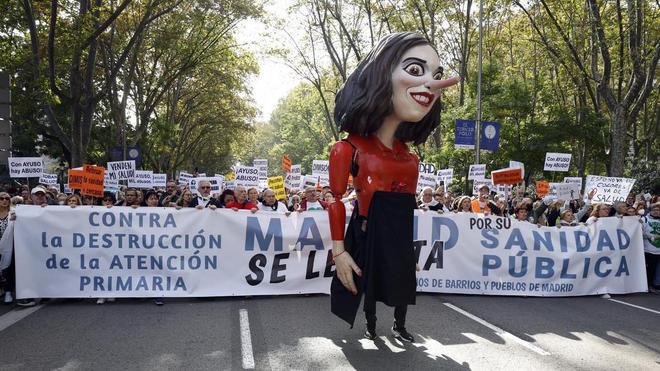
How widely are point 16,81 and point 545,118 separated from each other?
23107 millimetres

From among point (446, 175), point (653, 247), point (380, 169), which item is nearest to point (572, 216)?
point (653, 247)

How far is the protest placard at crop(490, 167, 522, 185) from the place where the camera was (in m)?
11.4

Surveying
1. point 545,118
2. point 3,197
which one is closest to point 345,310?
point 3,197

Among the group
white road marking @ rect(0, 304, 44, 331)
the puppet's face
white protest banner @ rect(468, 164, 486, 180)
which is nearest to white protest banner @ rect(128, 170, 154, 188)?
white road marking @ rect(0, 304, 44, 331)

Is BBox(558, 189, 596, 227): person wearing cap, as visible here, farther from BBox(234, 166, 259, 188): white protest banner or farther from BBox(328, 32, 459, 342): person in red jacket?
BBox(234, 166, 259, 188): white protest banner

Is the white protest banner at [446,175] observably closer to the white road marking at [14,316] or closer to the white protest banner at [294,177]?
the white protest banner at [294,177]

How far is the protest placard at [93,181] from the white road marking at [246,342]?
469cm

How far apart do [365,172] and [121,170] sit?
9386 millimetres

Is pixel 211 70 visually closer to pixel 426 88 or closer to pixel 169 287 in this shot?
pixel 169 287

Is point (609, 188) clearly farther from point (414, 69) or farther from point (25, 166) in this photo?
point (25, 166)

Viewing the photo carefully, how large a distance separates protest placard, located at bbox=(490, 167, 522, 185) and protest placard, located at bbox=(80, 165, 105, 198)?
24.2 feet

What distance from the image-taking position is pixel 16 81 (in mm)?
25859

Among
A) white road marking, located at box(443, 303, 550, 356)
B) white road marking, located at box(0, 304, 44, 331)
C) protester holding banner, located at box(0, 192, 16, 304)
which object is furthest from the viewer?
protester holding banner, located at box(0, 192, 16, 304)

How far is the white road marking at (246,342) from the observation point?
490 centimetres
